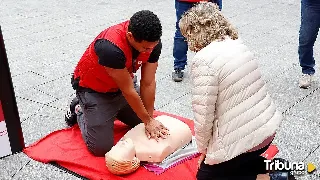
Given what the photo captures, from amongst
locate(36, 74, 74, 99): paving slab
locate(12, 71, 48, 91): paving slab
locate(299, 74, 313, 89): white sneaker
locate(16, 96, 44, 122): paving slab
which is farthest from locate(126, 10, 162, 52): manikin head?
locate(299, 74, 313, 89): white sneaker

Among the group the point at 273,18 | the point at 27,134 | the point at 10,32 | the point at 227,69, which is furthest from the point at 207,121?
the point at 273,18

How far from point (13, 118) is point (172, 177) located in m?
1.03

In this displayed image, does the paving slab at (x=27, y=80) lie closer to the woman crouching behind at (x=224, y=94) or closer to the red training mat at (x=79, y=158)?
the red training mat at (x=79, y=158)

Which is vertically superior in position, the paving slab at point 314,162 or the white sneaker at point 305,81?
the paving slab at point 314,162

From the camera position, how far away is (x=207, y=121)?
212 centimetres

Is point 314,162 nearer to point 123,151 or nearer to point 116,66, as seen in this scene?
point 123,151

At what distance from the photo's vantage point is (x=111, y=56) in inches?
102

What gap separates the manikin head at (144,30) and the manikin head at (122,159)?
62 centimetres

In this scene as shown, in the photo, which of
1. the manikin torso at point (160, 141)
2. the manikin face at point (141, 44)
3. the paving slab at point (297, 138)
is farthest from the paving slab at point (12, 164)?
the paving slab at point (297, 138)

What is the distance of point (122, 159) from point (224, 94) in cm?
84

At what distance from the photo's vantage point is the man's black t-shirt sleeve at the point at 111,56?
8.50 ft

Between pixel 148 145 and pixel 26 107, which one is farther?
pixel 26 107

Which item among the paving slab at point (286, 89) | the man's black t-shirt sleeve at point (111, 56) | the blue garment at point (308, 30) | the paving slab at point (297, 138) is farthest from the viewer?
the blue garment at point (308, 30)

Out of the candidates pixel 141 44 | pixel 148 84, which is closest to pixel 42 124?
pixel 148 84
